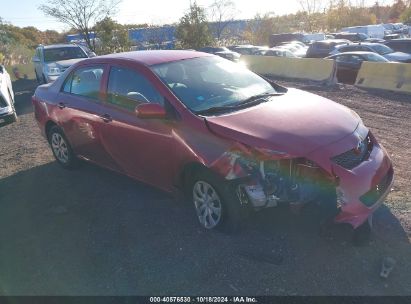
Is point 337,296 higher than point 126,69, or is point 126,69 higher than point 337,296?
point 126,69

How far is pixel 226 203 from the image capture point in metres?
3.62

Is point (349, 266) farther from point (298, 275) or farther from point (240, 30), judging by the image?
point (240, 30)

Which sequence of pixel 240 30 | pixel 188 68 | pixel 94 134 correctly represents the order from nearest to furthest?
pixel 188 68, pixel 94 134, pixel 240 30

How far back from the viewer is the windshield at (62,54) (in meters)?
13.3

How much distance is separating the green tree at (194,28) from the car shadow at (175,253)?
23181mm

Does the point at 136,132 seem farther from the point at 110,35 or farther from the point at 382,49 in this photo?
the point at 110,35

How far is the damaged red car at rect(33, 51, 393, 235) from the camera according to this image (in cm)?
332

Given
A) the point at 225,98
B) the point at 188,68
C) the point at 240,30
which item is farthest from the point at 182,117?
the point at 240,30

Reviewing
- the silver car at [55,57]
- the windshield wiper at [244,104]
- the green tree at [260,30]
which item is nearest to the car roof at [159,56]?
the windshield wiper at [244,104]

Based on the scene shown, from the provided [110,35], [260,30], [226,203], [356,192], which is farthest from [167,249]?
[260,30]

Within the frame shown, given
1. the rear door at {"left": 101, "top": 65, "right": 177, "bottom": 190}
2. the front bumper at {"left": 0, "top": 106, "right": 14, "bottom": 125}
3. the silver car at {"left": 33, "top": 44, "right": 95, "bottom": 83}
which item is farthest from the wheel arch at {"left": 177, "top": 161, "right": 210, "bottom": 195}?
the silver car at {"left": 33, "top": 44, "right": 95, "bottom": 83}

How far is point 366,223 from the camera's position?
12.0ft

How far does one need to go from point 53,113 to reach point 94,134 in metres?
1.23

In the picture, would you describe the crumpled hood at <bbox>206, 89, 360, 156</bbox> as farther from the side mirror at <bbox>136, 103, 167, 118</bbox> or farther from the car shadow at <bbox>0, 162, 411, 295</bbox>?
the car shadow at <bbox>0, 162, 411, 295</bbox>
